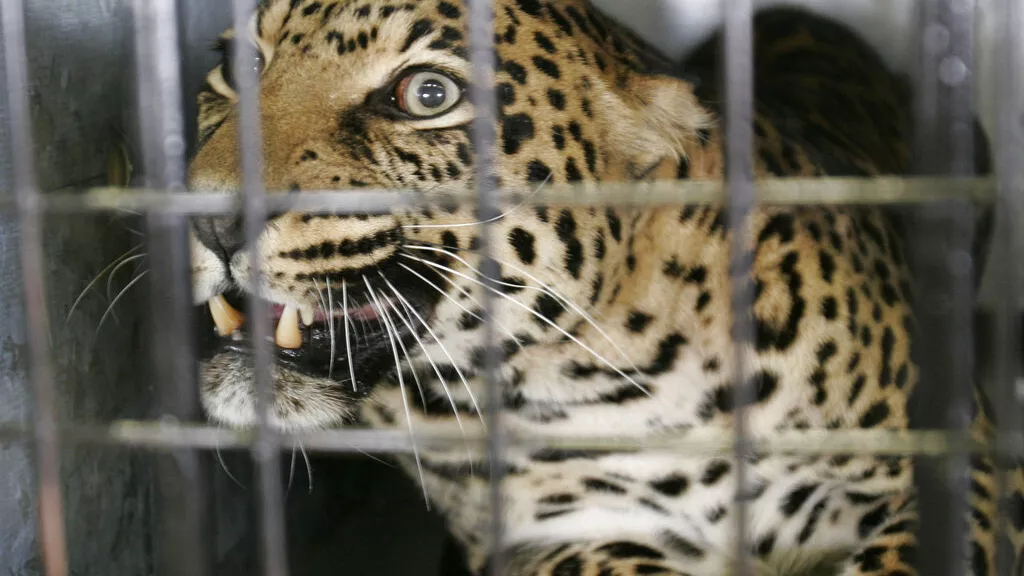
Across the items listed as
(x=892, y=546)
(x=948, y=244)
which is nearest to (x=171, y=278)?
(x=948, y=244)

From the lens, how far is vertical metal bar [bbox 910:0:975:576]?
0.94m

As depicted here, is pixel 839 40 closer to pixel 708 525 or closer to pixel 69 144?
pixel 708 525

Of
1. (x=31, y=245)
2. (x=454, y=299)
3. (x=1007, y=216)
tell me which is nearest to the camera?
(x=1007, y=216)

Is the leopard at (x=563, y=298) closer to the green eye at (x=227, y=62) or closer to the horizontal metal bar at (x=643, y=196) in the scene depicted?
the green eye at (x=227, y=62)

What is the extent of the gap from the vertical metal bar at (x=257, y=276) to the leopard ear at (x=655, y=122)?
2.94 ft

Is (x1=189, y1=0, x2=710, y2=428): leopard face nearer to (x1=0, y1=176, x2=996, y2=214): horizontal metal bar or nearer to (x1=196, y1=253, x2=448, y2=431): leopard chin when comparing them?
(x1=196, y1=253, x2=448, y2=431): leopard chin

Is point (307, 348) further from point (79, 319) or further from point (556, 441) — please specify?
point (556, 441)

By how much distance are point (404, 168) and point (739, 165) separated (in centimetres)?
87

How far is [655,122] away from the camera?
186 centimetres

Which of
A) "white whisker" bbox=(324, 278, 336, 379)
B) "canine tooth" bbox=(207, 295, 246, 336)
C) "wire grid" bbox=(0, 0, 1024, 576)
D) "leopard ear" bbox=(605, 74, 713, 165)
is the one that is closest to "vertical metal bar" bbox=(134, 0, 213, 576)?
"wire grid" bbox=(0, 0, 1024, 576)

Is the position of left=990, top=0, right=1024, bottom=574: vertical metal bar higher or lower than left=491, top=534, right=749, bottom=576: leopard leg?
higher

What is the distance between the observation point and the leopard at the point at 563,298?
1.64 meters

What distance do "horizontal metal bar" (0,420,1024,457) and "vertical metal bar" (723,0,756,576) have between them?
0.16ft

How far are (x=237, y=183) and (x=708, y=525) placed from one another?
1.06m
